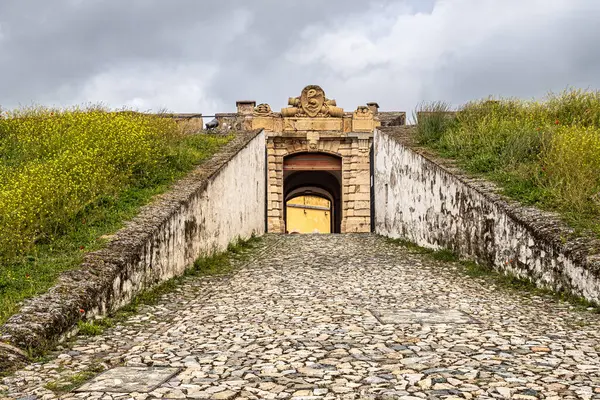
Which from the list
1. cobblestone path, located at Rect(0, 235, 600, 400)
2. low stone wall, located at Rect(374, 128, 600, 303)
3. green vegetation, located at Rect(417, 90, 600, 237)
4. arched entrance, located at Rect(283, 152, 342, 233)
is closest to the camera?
cobblestone path, located at Rect(0, 235, 600, 400)

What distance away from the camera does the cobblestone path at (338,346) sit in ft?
12.2

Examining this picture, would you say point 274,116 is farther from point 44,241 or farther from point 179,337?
point 179,337

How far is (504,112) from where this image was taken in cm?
1434

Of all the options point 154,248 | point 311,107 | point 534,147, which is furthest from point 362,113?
point 154,248

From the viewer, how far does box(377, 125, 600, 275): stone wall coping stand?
6.49 m

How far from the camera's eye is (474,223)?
9.30 metres

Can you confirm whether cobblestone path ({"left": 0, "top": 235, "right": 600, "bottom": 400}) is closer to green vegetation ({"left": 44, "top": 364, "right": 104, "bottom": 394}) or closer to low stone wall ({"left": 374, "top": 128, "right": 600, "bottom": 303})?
green vegetation ({"left": 44, "top": 364, "right": 104, "bottom": 394})

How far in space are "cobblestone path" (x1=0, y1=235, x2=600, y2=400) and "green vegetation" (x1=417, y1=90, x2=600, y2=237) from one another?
1.77 meters

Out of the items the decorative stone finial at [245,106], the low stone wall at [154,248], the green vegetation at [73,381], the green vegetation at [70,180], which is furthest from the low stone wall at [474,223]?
the decorative stone finial at [245,106]

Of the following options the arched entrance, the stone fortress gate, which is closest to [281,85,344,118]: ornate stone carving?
the stone fortress gate

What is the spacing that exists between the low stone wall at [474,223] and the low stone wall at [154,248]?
3.65 m

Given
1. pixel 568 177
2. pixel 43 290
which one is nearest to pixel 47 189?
pixel 43 290

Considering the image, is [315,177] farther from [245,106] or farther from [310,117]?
[310,117]

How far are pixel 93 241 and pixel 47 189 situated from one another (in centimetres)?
165
